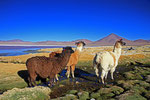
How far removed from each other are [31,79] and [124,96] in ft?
16.9

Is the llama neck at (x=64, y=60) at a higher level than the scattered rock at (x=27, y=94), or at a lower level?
higher

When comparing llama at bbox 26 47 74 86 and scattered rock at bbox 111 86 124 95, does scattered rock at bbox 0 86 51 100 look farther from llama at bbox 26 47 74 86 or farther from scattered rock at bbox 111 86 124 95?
scattered rock at bbox 111 86 124 95

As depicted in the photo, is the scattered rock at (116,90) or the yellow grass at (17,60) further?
the yellow grass at (17,60)

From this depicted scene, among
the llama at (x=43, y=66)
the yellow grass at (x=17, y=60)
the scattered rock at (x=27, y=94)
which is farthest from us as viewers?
the yellow grass at (x=17, y=60)

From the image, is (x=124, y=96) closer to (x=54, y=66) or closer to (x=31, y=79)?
(x=54, y=66)

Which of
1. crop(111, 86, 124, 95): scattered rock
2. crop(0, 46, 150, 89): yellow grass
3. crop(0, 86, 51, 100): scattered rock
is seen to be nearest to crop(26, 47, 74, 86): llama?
crop(0, 86, 51, 100): scattered rock

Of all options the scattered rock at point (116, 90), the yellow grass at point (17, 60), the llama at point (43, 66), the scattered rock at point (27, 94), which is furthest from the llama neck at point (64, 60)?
the yellow grass at point (17, 60)

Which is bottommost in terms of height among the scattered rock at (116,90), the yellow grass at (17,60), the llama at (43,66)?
the scattered rock at (116,90)

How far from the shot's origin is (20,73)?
9727 millimetres

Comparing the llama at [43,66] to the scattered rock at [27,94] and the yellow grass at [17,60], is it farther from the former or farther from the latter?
the yellow grass at [17,60]

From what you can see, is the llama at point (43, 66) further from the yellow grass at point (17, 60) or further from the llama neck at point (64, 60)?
the yellow grass at point (17, 60)

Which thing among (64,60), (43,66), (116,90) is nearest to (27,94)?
(43,66)

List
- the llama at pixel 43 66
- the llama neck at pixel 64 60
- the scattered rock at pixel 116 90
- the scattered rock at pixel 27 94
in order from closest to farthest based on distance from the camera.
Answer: the scattered rock at pixel 27 94 → the scattered rock at pixel 116 90 → the llama at pixel 43 66 → the llama neck at pixel 64 60

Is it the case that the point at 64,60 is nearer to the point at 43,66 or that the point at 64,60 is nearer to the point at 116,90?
the point at 43,66
